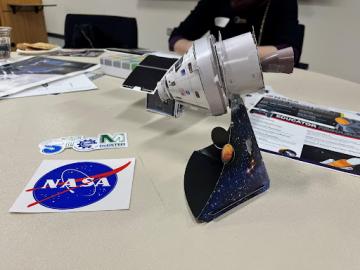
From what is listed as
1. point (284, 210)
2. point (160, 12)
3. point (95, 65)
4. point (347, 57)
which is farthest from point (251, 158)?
point (160, 12)

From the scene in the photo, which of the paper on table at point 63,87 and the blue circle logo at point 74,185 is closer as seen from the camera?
the blue circle logo at point 74,185

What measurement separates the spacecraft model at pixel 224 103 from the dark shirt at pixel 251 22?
0.82 metres

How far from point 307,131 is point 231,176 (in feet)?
1.00

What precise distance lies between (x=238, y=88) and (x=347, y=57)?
1834 millimetres

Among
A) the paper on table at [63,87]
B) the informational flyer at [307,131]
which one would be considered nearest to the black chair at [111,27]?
the paper on table at [63,87]

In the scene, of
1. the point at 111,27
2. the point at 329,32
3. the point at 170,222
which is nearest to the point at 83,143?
the point at 170,222

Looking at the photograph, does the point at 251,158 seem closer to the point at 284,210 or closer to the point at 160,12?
the point at 284,210

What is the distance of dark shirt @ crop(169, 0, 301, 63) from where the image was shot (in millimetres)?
1275

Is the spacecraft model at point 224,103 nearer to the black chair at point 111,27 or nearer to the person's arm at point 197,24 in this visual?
the person's arm at point 197,24

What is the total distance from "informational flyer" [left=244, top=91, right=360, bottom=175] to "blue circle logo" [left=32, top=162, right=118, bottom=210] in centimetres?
31

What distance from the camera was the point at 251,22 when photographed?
1.31m

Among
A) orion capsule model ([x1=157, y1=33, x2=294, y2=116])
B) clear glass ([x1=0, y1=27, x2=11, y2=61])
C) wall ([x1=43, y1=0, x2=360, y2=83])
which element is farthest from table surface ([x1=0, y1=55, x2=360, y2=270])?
wall ([x1=43, y1=0, x2=360, y2=83])

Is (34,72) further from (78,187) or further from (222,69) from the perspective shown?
(222,69)

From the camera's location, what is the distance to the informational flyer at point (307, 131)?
58 cm
